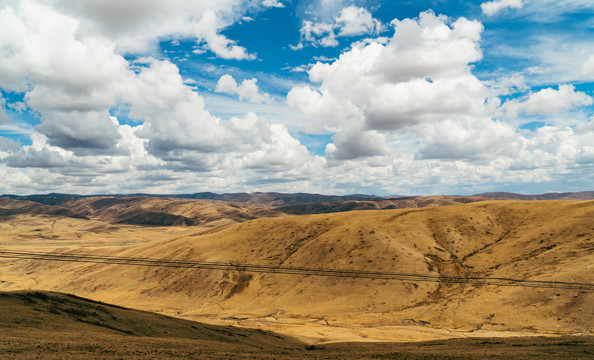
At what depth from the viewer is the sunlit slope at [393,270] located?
150 ft

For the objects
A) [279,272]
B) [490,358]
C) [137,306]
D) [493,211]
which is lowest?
[137,306]

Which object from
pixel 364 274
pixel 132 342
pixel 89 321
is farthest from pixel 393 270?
pixel 132 342

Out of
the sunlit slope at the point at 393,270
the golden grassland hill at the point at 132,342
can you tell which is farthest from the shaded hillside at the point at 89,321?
the sunlit slope at the point at 393,270

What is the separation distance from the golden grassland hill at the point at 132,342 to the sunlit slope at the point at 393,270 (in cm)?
2004

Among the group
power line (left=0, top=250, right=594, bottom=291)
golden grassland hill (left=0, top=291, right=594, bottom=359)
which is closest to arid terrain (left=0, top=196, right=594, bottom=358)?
golden grassland hill (left=0, top=291, right=594, bottom=359)

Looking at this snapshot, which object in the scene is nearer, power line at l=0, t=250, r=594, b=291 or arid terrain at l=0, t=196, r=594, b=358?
arid terrain at l=0, t=196, r=594, b=358

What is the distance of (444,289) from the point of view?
5556 centimetres

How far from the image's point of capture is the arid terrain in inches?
994

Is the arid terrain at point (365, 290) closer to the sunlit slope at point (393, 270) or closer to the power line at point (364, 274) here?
the sunlit slope at point (393, 270)

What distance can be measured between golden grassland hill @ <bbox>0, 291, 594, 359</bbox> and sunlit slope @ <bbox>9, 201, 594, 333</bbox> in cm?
2004

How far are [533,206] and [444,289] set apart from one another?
3839 centimetres

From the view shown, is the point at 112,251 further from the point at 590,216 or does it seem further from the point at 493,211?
the point at 590,216

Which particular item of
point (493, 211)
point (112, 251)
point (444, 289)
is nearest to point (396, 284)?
point (444, 289)

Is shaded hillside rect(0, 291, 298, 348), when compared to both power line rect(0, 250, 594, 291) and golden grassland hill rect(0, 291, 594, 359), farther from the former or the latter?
power line rect(0, 250, 594, 291)
